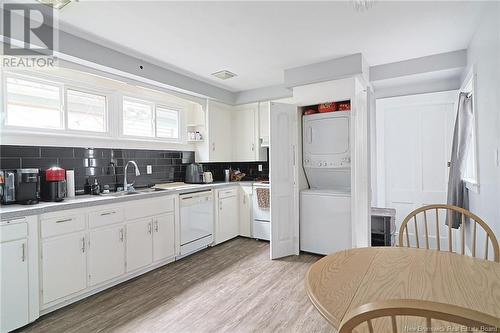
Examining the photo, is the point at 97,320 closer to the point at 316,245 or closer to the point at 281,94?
the point at 316,245

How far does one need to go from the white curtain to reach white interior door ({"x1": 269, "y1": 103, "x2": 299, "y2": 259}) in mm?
1793

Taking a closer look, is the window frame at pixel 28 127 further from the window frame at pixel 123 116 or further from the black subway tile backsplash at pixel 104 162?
the window frame at pixel 123 116

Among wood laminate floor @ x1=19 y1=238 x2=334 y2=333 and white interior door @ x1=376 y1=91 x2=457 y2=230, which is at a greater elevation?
white interior door @ x1=376 y1=91 x2=457 y2=230

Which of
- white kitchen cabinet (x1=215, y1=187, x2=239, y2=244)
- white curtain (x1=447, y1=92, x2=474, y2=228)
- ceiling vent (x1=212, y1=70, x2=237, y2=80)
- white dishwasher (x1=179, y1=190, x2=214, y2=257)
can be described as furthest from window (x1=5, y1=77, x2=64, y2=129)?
white curtain (x1=447, y1=92, x2=474, y2=228)

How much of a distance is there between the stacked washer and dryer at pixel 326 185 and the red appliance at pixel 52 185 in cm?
274

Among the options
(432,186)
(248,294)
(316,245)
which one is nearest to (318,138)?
(316,245)

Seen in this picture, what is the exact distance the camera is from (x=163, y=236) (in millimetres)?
3088

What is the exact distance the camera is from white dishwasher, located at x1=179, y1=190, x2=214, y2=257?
3.37m

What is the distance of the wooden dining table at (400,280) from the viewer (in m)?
0.92

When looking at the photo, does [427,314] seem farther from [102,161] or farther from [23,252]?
[102,161]

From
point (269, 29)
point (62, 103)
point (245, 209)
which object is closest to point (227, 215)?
point (245, 209)

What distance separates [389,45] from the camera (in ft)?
9.07

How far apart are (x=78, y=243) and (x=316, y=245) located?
270 cm

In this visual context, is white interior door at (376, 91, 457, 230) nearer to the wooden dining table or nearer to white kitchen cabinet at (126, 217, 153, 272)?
the wooden dining table
